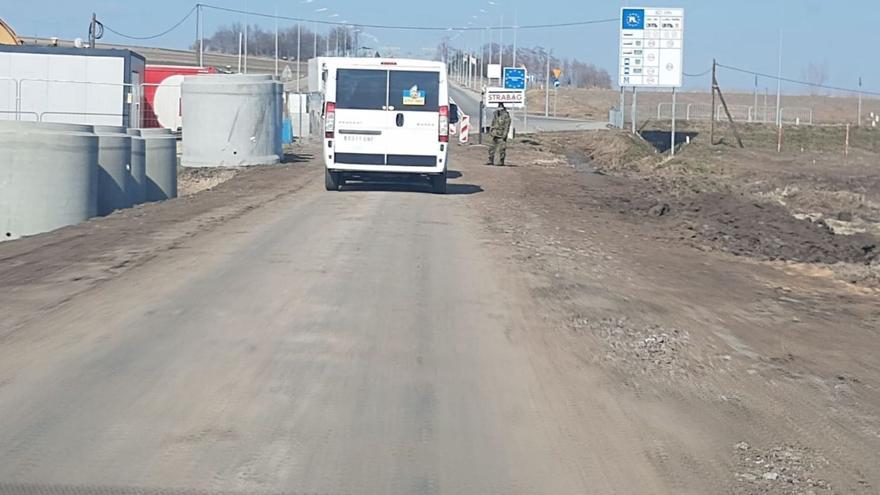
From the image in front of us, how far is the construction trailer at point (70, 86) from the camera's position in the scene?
123 ft

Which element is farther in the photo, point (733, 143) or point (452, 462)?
point (733, 143)

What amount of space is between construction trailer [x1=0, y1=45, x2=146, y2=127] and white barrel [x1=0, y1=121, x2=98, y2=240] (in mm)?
18638

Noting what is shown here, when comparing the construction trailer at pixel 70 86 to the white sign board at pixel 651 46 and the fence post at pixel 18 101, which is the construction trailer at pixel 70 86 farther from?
the white sign board at pixel 651 46

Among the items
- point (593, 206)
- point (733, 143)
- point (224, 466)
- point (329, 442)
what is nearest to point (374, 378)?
point (329, 442)

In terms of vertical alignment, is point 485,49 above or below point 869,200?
above

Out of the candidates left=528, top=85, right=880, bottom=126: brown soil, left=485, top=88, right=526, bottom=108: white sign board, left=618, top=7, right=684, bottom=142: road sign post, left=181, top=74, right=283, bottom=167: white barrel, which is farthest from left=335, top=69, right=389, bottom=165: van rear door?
left=528, top=85, right=880, bottom=126: brown soil

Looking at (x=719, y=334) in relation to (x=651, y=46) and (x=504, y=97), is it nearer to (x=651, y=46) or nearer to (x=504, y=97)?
(x=504, y=97)

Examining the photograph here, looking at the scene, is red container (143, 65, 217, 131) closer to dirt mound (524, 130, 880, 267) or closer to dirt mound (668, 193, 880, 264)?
dirt mound (524, 130, 880, 267)

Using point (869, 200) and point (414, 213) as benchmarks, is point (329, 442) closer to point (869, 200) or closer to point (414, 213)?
point (414, 213)

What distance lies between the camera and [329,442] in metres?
6.78

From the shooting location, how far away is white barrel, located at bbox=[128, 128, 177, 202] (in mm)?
24078

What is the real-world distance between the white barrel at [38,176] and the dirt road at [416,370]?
2.21 meters

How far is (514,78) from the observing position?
49.0 meters

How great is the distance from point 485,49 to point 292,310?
9350 centimetres
